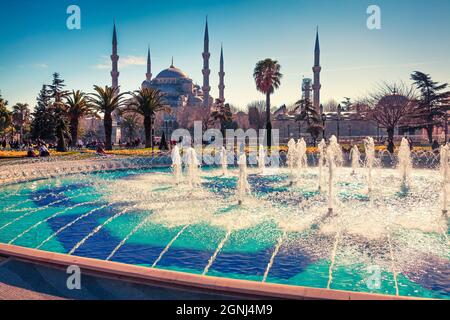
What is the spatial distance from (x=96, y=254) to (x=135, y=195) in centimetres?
563

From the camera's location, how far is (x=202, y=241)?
299 inches

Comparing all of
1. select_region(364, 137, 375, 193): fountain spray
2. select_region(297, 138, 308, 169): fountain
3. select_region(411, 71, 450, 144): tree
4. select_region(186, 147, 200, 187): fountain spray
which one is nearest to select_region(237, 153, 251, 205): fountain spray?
select_region(186, 147, 200, 187): fountain spray

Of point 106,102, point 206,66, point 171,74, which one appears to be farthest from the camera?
point 171,74

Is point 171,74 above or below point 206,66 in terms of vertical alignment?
above

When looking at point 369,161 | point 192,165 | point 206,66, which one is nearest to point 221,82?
point 206,66

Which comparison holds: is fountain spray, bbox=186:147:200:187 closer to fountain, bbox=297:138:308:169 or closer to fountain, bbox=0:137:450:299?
fountain, bbox=0:137:450:299

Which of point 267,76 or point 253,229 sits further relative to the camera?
point 267,76

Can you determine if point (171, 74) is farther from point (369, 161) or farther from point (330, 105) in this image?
point (369, 161)

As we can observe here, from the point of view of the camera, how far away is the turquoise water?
5.82m

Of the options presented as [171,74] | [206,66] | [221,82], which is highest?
[171,74]

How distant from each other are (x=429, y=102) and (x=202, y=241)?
1606 inches

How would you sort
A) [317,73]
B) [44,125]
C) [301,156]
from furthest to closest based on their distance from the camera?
[317,73] < [44,125] < [301,156]

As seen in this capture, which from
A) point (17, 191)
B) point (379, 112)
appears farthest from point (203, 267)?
point (379, 112)
